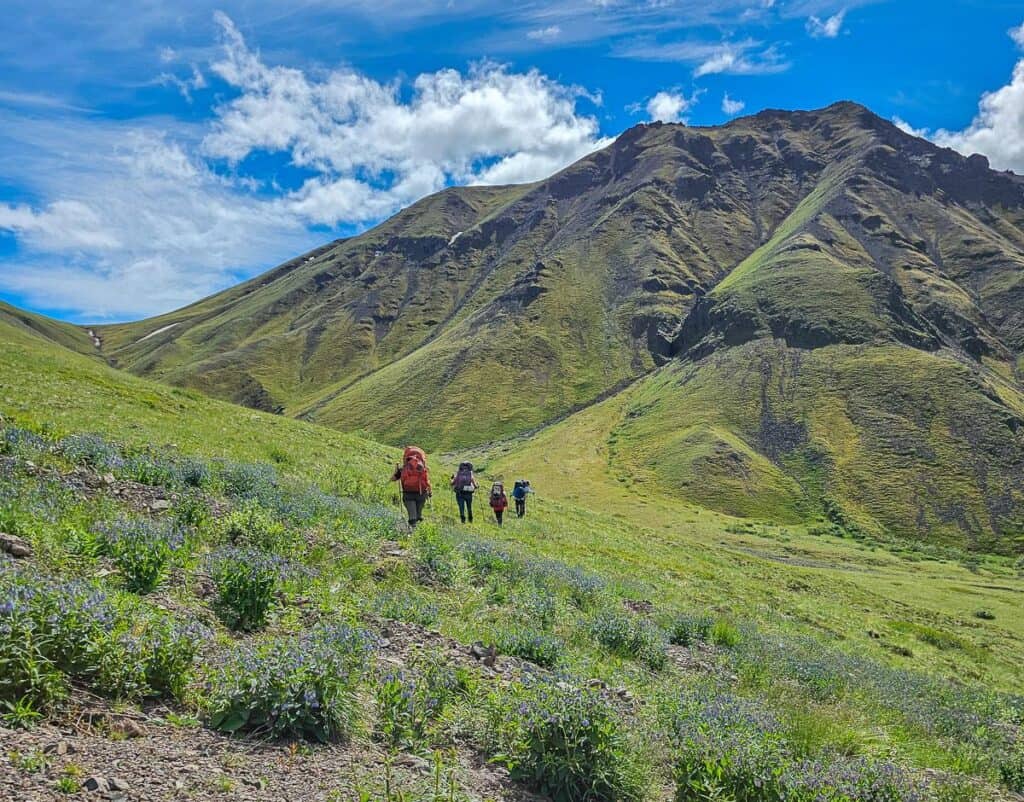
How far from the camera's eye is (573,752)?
5.53 meters

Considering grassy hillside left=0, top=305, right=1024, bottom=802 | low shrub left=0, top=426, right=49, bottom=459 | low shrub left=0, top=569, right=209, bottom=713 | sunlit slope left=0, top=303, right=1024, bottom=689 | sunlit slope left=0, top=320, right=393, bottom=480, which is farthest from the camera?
sunlit slope left=0, top=303, right=1024, bottom=689

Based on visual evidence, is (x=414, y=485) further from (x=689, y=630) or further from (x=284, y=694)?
(x=284, y=694)

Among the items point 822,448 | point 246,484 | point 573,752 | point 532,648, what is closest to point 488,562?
point 532,648

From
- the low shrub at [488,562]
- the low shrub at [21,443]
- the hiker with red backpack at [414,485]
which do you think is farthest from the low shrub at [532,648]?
the low shrub at [21,443]

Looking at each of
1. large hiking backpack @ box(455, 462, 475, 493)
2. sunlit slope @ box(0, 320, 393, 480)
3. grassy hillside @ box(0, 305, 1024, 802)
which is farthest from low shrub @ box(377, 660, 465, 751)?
large hiking backpack @ box(455, 462, 475, 493)

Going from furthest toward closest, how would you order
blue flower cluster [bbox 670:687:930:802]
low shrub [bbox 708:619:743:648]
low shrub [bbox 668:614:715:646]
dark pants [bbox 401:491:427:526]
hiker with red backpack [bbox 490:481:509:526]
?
1. hiker with red backpack [bbox 490:481:509:526]
2. dark pants [bbox 401:491:427:526]
3. low shrub [bbox 708:619:743:648]
4. low shrub [bbox 668:614:715:646]
5. blue flower cluster [bbox 670:687:930:802]

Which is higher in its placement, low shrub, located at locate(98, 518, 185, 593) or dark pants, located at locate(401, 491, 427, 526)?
low shrub, located at locate(98, 518, 185, 593)

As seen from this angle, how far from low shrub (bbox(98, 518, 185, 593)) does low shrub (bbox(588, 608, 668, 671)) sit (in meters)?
7.04

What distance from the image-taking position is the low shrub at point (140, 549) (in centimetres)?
744

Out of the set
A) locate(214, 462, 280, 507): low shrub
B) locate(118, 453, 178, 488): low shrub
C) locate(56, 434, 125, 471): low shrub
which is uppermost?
locate(56, 434, 125, 471): low shrub

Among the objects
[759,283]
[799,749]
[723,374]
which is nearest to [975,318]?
[759,283]

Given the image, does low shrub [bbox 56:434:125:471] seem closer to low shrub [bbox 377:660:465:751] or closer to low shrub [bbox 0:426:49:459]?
low shrub [bbox 0:426:49:459]

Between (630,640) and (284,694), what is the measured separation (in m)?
7.18

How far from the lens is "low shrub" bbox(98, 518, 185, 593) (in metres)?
7.44
